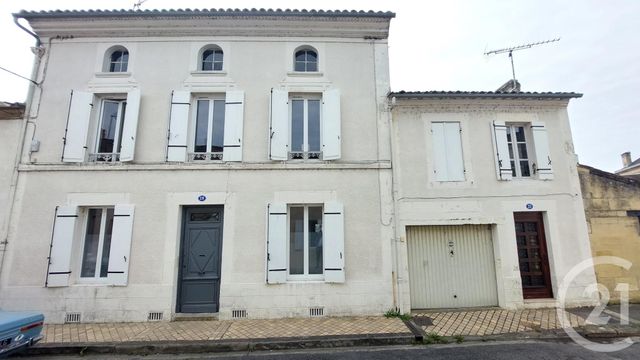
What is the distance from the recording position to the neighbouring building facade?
22.5 ft

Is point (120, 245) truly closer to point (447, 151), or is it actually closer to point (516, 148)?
point (447, 151)

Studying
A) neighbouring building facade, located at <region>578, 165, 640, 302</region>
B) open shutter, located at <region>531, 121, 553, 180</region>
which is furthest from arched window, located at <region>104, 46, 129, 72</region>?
neighbouring building facade, located at <region>578, 165, 640, 302</region>

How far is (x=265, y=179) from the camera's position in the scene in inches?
261

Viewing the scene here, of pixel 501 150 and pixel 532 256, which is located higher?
pixel 501 150

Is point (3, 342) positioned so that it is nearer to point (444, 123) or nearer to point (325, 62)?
point (325, 62)

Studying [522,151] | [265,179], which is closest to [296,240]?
[265,179]

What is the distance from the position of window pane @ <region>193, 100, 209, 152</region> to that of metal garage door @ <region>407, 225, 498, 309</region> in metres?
5.10

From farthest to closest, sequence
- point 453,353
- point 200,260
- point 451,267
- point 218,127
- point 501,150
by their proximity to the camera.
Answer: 1. point 501,150
2. point 218,127
3. point 451,267
4. point 200,260
5. point 453,353

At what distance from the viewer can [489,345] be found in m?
5.02

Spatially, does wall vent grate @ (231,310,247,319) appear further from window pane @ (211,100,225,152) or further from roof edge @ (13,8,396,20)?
roof edge @ (13,8,396,20)

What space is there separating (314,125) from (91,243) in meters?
5.51

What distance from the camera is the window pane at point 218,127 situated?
690cm

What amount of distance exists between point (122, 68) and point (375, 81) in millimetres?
6056

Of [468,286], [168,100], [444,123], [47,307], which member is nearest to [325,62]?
[444,123]
